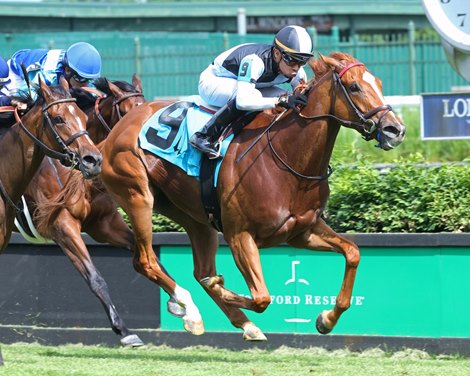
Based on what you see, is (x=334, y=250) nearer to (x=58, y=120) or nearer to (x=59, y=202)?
(x=58, y=120)

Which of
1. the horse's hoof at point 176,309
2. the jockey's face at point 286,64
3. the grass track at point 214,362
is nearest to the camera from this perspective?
the grass track at point 214,362

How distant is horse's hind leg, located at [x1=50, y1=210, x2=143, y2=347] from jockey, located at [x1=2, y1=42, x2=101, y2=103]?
1130mm

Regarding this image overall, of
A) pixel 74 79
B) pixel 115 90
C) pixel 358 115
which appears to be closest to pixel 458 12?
pixel 358 115

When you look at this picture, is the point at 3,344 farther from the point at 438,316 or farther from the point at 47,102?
the point at 438,316

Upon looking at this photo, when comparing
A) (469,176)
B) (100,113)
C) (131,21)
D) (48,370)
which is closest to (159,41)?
(131,21)

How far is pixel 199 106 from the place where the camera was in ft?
26.7

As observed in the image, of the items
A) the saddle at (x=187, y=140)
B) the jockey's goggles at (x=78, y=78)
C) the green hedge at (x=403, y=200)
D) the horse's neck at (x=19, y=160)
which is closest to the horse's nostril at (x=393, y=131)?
the saddle at (x=187, y=140)

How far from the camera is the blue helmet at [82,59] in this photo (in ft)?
29.1

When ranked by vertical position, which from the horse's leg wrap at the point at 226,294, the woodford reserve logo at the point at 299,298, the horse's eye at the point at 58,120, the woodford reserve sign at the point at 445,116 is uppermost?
the horse's eye at the point at 58,120

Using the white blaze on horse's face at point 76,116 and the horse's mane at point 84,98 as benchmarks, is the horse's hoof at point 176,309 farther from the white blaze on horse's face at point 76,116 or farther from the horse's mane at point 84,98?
the horse's mane at point 84,98

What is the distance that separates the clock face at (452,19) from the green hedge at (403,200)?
1.05 metres

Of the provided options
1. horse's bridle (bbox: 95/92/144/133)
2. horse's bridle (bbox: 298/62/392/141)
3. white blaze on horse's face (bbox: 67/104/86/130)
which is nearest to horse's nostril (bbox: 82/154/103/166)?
white blaze on horse's face (bbox: 67/104/86/130)

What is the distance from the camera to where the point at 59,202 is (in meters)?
8.70

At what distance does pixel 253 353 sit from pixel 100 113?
8.01ft
